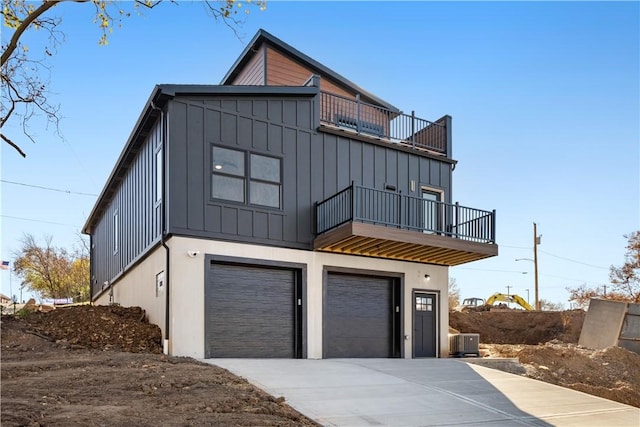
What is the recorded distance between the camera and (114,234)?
20312mm

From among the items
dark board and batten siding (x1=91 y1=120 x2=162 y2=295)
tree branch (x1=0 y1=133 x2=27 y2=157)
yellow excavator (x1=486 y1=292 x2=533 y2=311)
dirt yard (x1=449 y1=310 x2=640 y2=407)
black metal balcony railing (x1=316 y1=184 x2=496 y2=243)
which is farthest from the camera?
yellow excavator (x1=486 y1=292 x2=533 y2=311)

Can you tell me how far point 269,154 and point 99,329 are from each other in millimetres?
5815

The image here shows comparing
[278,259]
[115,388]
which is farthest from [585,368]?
[115,388]

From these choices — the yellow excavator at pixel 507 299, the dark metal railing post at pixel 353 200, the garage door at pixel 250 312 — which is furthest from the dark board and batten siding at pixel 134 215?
the yellow excavator at pixel 507 299

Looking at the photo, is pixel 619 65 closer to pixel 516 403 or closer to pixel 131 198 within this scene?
pixel 516 403

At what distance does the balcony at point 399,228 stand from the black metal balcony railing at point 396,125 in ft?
6.72

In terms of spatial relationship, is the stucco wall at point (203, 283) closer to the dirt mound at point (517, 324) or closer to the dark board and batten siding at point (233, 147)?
the dark board and batten siding at point (233, 147)

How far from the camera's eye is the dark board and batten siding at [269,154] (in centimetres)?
1280

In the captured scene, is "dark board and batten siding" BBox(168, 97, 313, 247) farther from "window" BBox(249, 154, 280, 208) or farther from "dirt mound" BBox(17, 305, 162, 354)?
"dirt mound" BBox(17, 305, 162, 354)

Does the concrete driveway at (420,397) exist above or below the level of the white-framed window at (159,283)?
below

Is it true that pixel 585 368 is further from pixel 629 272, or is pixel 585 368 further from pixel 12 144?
pixel 629 272

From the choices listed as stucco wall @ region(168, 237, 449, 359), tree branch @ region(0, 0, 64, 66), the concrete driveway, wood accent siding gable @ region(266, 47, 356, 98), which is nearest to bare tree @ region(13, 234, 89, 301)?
wood accent siding gable @ region(266, 47, 356, 98)

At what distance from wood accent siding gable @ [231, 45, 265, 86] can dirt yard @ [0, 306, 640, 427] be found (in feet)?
Answer: 27.9

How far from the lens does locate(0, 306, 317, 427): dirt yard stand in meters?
5.94
